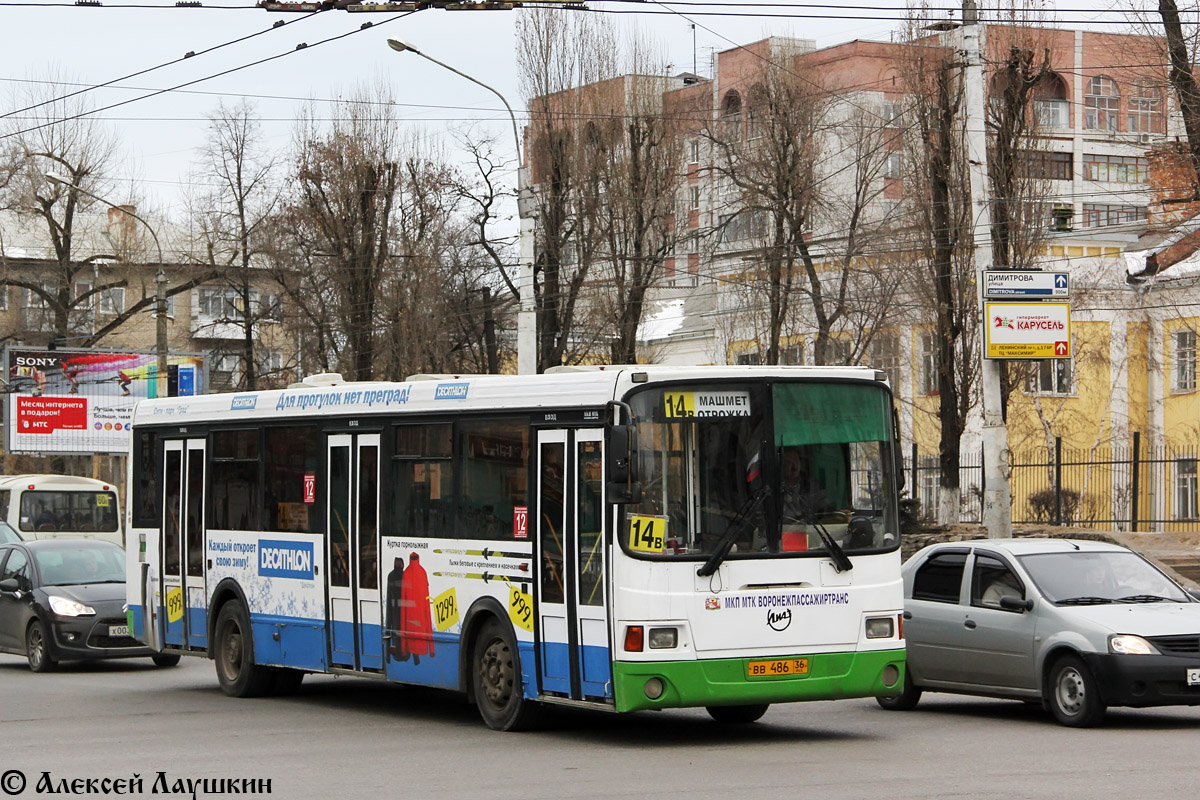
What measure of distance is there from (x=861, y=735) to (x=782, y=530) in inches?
73.2

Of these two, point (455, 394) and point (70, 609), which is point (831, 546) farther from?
point (70, 609)

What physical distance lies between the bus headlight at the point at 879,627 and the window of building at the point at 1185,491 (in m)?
23.7

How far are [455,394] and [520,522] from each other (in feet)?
4.78

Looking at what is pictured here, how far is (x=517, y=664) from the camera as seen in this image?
12688mm

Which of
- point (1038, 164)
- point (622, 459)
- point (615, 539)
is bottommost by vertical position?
point (615, 539)

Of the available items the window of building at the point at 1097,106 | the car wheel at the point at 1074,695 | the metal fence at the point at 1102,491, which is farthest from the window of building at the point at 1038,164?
the window of building at the point at 1097,106

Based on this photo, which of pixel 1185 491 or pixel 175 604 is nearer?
pixel 175 604

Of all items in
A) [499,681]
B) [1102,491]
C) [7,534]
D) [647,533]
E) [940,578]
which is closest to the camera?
[647,533]

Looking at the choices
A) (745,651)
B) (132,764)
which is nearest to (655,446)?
(745,651)

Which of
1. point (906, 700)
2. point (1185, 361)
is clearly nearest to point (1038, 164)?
point (1185, 361)

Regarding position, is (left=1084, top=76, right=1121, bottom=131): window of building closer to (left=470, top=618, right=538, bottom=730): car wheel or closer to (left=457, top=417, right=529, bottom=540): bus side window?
(left=457, top=417, right=529, bottom=540): bus side window

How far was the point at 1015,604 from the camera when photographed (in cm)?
1394

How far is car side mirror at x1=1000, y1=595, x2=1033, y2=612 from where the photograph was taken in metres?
13.8

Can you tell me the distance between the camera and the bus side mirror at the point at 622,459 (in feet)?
37.2
